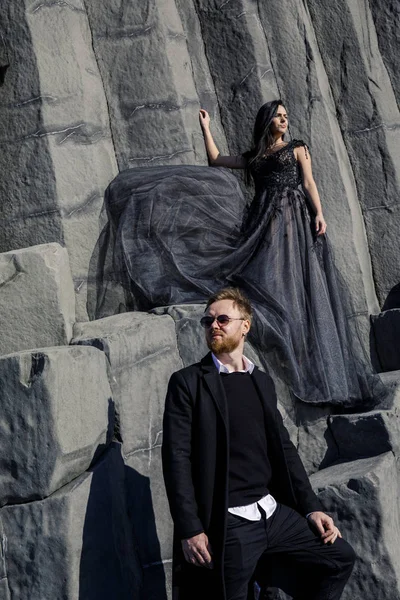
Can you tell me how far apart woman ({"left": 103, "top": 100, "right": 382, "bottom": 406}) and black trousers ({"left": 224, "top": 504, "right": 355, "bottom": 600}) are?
4.24 feet

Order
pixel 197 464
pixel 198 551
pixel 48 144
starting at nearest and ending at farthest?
pixel 198 551 → pixel 197 464 → pixel 48 144

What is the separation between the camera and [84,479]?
345 cm

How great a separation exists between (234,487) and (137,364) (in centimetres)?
109

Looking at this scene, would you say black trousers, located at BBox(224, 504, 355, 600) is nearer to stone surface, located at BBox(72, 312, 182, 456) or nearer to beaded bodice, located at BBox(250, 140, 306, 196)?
stone surface, located at BBox(72, 312, 182, 456)

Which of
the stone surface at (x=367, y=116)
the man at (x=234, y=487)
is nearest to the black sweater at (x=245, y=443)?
the man at (x=234, y=487)

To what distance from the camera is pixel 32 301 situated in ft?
13.7

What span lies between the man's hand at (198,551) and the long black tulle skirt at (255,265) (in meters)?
1.59

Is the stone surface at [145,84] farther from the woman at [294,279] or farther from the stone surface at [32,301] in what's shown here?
the stone surface at [32,301]

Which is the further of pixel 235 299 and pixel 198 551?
pixel 235 299

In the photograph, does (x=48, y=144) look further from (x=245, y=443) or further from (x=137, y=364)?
(x=245, y=443)

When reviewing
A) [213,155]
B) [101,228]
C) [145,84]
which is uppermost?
[145,84]

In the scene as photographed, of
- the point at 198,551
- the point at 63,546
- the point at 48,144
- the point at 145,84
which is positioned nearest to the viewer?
the point at 198,551

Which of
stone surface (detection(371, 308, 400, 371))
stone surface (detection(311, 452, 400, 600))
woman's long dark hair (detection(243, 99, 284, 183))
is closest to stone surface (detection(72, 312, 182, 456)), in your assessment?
stone surface (detection(311, 452, 400, 600))


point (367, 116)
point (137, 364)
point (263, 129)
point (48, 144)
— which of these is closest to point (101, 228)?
point (48, 144)
